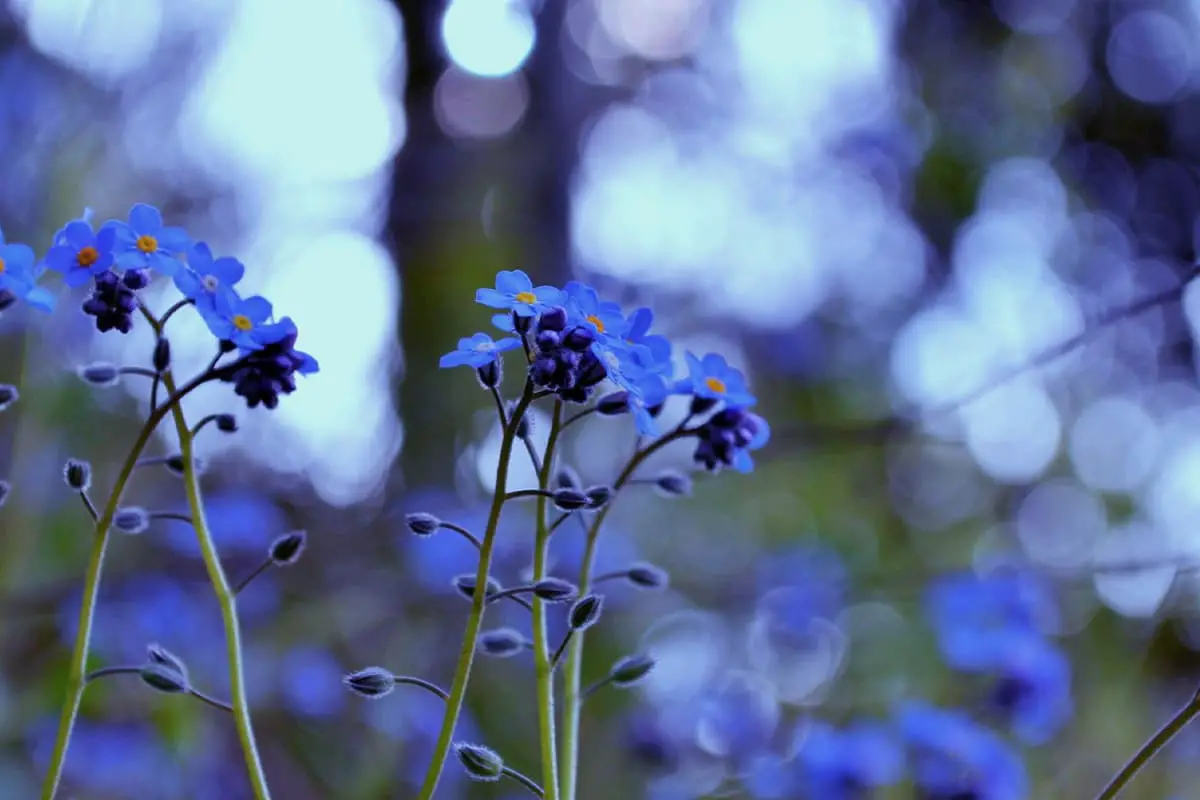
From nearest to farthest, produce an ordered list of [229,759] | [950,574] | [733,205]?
[950,574]
[229,759]
[733,205]

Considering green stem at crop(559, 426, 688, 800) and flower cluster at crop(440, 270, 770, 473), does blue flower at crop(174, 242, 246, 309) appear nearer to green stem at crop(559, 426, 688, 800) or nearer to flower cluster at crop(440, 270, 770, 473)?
flower cluster at crop(440, 270, 770, 473)

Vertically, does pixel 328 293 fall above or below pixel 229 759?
above

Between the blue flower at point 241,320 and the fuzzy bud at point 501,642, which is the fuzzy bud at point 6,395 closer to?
the blue flower at point 241,320

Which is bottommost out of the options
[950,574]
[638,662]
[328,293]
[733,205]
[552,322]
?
[638,662]

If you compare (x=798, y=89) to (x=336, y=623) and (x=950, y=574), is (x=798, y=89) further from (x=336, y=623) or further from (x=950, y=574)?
(x=336, y=623)

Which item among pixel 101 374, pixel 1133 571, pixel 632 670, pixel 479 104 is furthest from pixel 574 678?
pixel 479 104

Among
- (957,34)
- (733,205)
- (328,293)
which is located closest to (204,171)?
(328,293)
